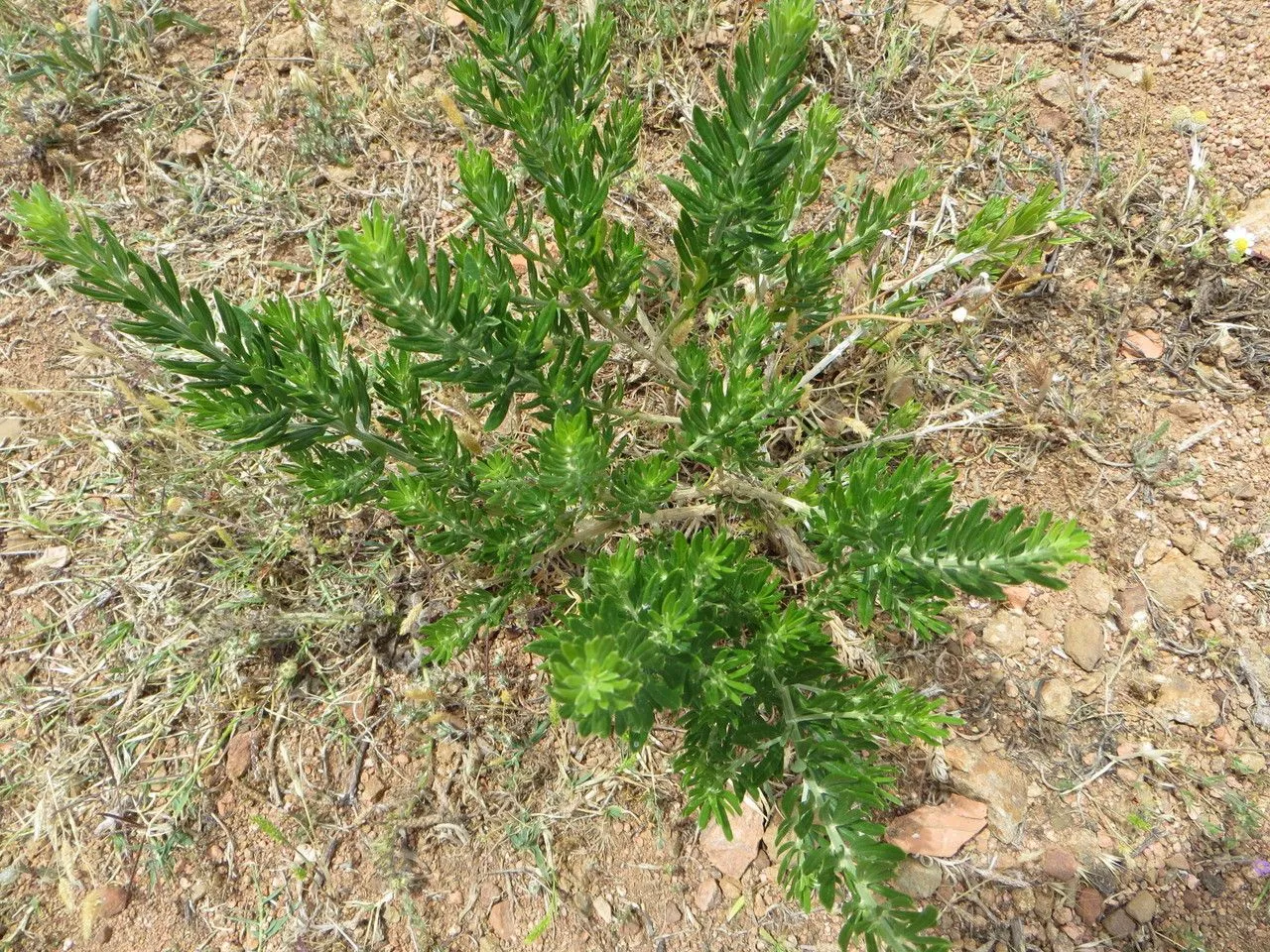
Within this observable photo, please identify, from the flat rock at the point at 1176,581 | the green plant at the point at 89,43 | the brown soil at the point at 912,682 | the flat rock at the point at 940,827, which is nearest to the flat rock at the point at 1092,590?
the brown soil at the point at 912,682

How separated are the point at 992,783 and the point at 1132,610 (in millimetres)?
819

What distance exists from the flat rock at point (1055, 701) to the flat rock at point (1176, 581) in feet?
1.59

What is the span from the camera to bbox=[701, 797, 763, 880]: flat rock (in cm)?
276

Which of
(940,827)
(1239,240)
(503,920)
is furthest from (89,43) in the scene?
(1239,240)

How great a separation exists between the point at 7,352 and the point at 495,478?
107 inches

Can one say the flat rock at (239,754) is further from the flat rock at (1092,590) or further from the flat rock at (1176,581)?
the flat rock at (1176,581)

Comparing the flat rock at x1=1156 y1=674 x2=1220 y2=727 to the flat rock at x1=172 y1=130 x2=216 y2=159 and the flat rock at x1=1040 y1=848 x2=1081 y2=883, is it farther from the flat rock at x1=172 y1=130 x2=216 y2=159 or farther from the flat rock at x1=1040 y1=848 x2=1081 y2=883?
the flat rock at x1=172 y1=130 x2=216 y2=159

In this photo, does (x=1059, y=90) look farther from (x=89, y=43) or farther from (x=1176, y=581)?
(x=89, y=43)

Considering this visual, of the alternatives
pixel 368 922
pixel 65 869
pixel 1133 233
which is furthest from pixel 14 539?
pixel 1133 233

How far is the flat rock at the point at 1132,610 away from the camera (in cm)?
298

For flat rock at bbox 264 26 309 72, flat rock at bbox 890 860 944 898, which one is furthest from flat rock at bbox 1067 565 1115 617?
flat rock at bbox 264 26 309 72

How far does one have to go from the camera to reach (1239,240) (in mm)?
3262

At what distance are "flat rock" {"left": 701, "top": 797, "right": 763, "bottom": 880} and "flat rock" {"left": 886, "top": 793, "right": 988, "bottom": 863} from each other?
Result: 1.41ft

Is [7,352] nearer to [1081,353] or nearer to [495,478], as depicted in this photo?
[495,478]
